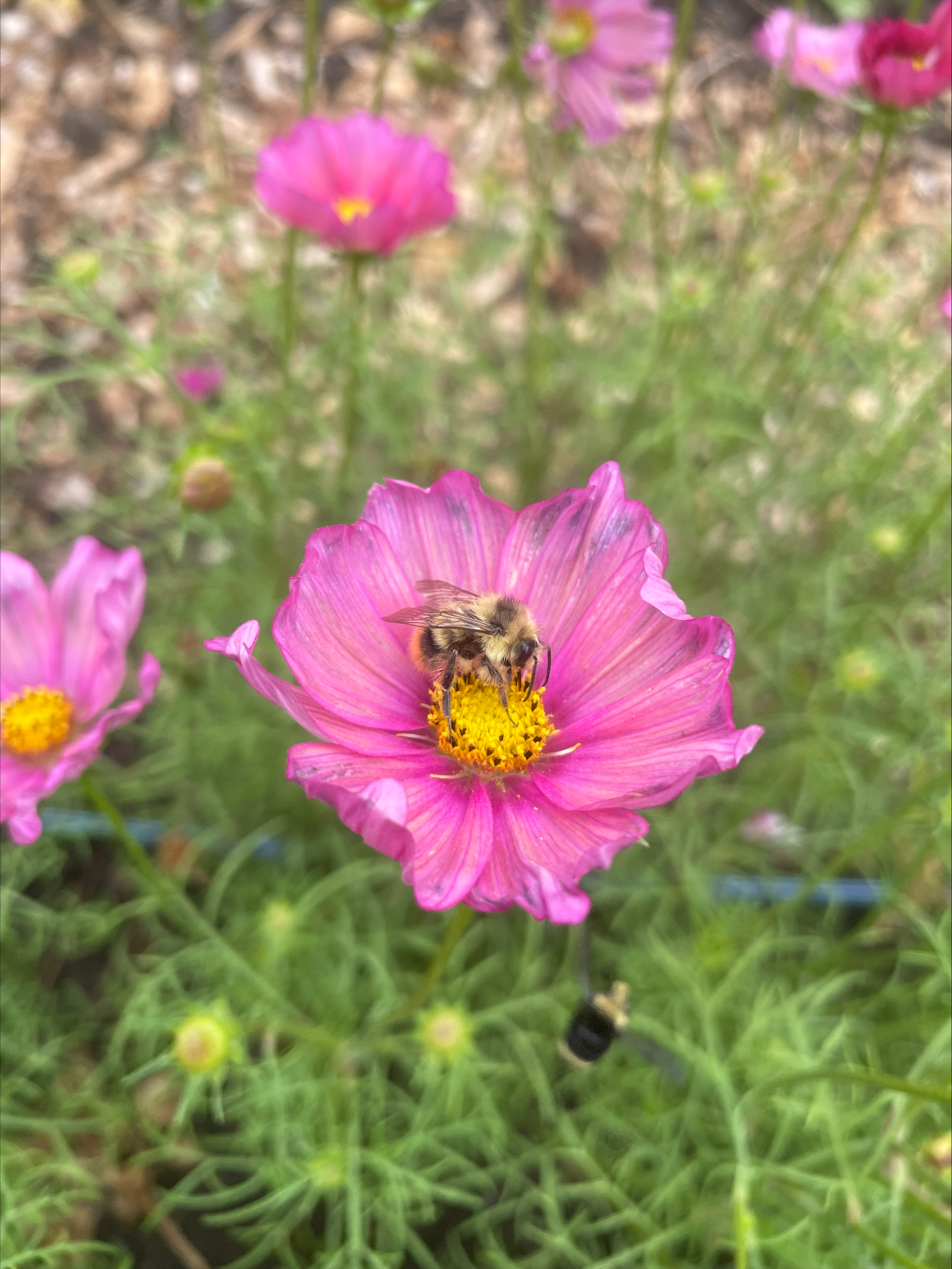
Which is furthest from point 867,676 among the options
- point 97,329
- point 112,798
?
point 97,329

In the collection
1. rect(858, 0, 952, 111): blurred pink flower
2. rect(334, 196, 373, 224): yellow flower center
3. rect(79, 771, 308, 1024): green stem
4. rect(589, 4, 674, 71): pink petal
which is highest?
rect(858, 0, 952, 111): blurred pink flower

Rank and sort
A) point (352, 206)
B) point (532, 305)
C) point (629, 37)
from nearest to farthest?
point (352, 206) → point (532, 305) → point (629, 37)

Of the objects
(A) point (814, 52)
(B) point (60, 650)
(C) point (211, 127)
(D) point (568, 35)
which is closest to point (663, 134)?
(D) point (568, 35)

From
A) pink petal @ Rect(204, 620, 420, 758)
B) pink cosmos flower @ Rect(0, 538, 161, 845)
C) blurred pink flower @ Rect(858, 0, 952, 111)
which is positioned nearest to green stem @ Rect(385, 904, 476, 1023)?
pink petal @ Rect(204, 620, 420, 758)

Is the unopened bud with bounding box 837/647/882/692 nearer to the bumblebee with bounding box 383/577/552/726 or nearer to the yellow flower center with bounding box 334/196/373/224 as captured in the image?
the bumblebee with bounding box 383/577/552/726

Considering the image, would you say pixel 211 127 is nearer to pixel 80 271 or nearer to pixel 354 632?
pixel 80 271

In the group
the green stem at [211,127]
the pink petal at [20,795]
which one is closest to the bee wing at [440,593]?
the pink petal at [20,795]

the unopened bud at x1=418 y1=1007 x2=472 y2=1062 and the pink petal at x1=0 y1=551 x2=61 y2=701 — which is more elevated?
the pink petal at x1=0 y1=551 x2=61 y2=701
